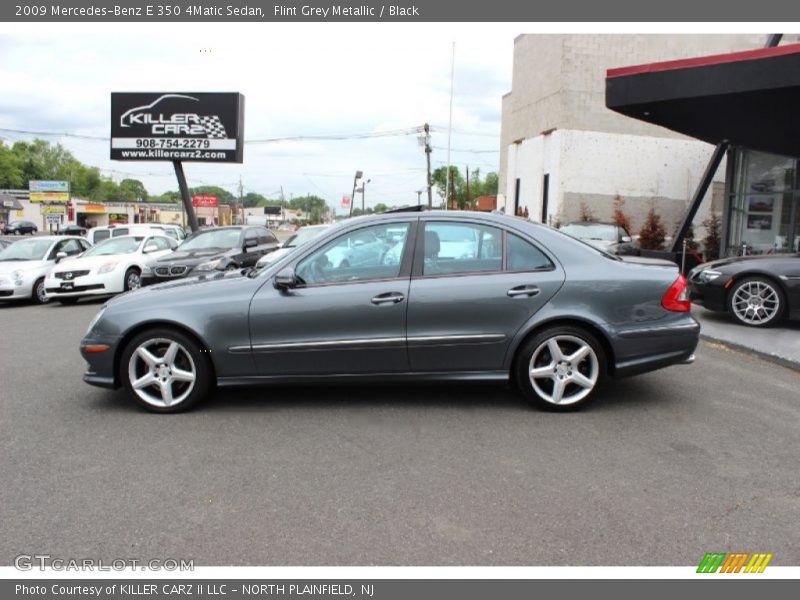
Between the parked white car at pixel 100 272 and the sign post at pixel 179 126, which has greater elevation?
the sign post at pixel 179 126

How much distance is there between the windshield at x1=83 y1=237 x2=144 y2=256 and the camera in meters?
14.0

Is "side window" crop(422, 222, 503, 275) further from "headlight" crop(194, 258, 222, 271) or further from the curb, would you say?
"headlight" crop(194, 258, 222, 271)

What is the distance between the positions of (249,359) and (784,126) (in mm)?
10795

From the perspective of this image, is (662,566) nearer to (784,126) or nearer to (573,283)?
(573,283)

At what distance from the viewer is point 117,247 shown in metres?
14.5

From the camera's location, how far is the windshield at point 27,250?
14.7 metres

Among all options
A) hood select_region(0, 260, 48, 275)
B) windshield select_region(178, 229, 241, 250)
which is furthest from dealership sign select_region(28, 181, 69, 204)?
windshield select_region(178, 229, 241, 250)

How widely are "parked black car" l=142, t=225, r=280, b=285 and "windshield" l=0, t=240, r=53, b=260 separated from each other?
3.99 m

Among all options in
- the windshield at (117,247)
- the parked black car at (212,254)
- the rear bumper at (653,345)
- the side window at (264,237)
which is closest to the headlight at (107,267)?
the windshield at (117,247)

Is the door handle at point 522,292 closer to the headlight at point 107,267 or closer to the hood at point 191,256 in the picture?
the hood at point 191,256

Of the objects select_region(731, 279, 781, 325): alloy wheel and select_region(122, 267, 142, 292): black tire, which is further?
select_region(122, 267, 142, 292): black tire

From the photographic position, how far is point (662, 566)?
2.90 meters

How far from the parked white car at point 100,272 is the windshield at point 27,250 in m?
1.40

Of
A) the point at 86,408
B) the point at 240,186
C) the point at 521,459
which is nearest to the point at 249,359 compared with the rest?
the point at 86,408
